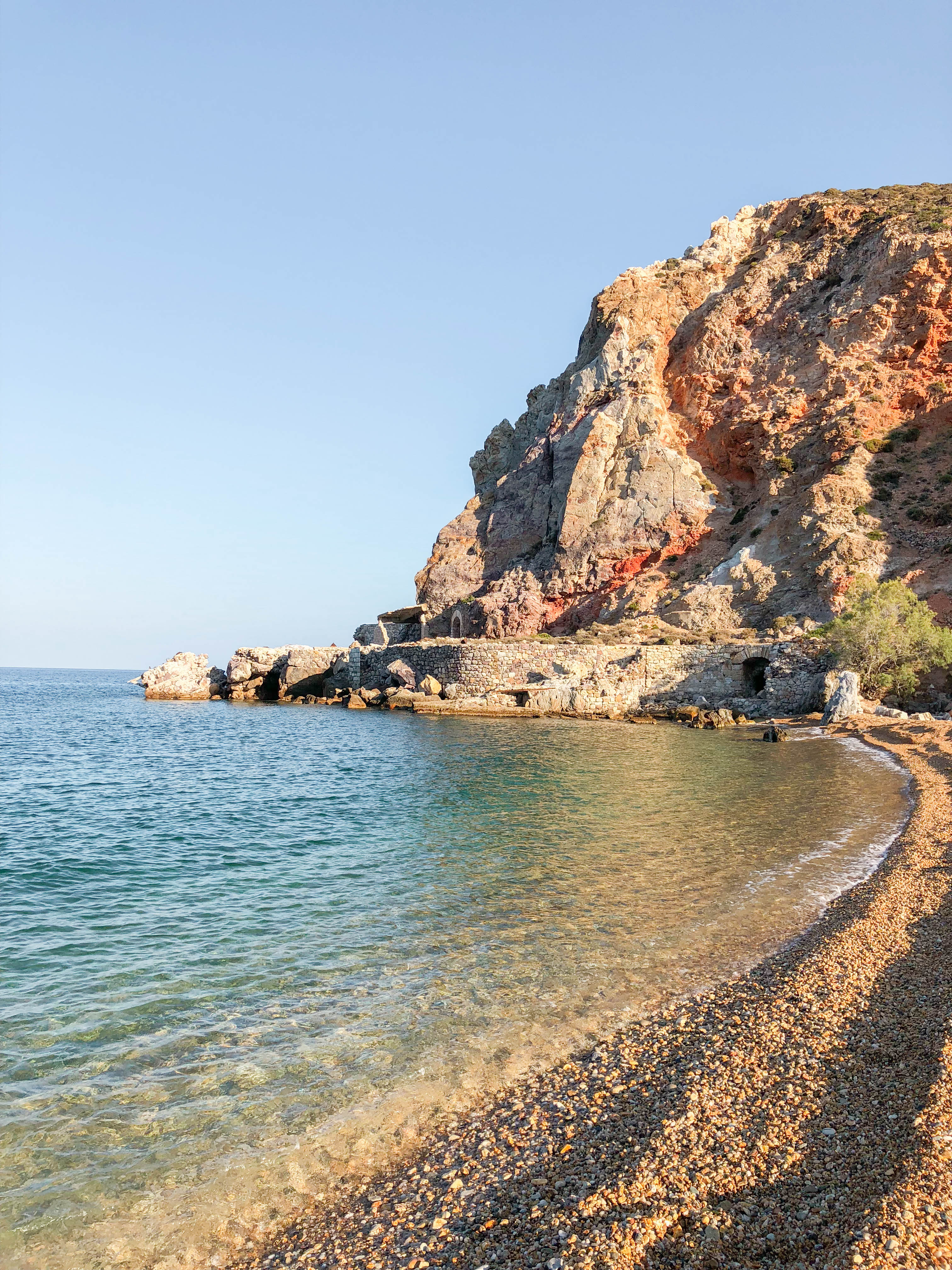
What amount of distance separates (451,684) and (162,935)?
3367 centimetres

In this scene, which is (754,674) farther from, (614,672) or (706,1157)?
(706,1157)

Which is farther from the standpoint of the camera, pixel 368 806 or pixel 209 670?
pixel 209 670

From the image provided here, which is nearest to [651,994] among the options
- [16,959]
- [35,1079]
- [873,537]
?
[35,1079]

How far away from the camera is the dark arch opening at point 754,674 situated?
41312 mm

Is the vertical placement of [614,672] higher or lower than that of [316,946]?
higher

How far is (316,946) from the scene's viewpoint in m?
8.62

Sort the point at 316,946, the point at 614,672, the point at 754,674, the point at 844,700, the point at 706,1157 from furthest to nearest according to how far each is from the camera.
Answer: the point at 754,674
the point at 614,672
the point at 844,700
the point at 316,946
the point at 706,1157

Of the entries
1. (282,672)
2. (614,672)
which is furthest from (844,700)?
(282,672)

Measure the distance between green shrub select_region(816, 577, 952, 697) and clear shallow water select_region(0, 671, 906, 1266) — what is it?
1604 centimetres

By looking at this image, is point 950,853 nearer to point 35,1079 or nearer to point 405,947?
point 405,947

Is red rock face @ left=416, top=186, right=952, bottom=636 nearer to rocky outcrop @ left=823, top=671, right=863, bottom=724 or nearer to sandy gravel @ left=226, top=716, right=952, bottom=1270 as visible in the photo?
rocky outcrop @ left=823, top=671, right=863, bottom=724

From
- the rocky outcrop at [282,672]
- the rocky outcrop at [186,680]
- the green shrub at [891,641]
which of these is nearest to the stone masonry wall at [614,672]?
the green shrub at [891,641]

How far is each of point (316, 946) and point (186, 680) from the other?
6180 centimetres

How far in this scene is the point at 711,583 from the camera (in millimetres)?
Answer: 51000
